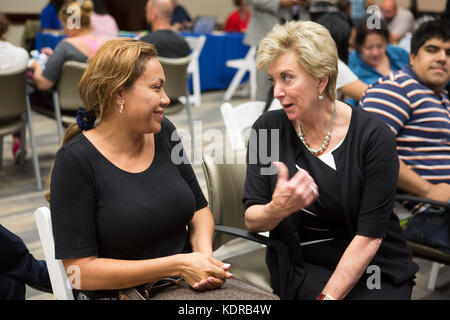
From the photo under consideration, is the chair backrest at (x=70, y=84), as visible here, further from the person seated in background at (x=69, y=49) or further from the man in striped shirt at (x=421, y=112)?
the man in striped shirt at (x=421, y=112)

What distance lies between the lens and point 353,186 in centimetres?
163

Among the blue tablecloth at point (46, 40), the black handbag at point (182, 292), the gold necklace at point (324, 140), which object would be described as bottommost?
the black handbag at point (182, 292)

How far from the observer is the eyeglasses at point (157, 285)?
4.77 ft

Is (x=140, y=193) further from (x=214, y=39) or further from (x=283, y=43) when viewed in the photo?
(x=214, y=39)

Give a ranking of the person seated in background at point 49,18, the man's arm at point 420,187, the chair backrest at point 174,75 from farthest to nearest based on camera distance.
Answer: the person seated in background at point 49,18, the chair backrest at point 174,75, the man's arm at point 420,187

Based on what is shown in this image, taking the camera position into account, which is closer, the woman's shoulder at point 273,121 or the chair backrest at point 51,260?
the chair backrest at point 51,260

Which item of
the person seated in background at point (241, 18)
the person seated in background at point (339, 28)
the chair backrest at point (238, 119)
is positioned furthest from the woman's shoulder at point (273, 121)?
the person seated in background at point (241, 18)

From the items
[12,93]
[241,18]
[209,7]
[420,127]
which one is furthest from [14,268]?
[209,7]

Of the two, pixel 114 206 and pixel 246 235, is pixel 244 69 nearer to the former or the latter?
pixel 246 235

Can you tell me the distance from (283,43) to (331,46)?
0.15m

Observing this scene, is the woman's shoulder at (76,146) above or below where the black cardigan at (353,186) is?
above

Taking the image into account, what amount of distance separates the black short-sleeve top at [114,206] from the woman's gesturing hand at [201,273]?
0.47 ft

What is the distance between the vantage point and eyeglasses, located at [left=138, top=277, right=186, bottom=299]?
1.45 metres
